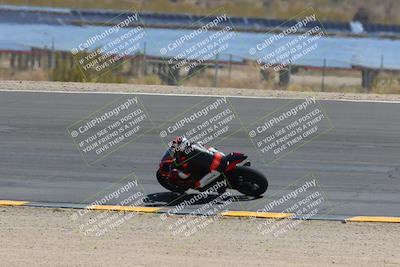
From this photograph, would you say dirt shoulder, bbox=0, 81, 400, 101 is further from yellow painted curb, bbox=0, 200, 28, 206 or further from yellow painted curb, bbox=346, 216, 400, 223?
yellow painted curb, bbox=346, 216, 400, 223

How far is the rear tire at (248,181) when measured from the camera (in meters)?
14.0

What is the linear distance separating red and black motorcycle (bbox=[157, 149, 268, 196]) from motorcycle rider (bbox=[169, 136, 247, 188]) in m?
0.03

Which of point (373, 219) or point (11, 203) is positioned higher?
point (373, 219)

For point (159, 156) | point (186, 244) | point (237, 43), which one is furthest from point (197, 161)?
point (237, 43)

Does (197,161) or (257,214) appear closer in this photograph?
(257,214)

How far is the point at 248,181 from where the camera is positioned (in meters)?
14.1

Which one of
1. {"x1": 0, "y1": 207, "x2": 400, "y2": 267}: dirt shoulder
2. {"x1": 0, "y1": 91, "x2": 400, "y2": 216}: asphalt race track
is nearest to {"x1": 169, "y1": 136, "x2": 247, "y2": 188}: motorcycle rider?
{"x1": 0, "y1": 91, "x2": 400, "y2": 216}: asphalt race track

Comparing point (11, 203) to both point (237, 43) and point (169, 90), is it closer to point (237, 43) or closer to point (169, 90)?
point (169, 90)

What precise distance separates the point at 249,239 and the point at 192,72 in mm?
24276

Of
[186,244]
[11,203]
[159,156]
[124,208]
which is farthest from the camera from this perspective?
[159,156]

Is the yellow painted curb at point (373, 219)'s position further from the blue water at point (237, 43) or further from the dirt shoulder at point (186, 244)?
the blue water at point (237, 43)

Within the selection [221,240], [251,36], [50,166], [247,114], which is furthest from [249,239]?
[251,36]

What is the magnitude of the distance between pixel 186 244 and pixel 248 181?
2.88 m

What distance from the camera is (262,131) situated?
2014 cm
